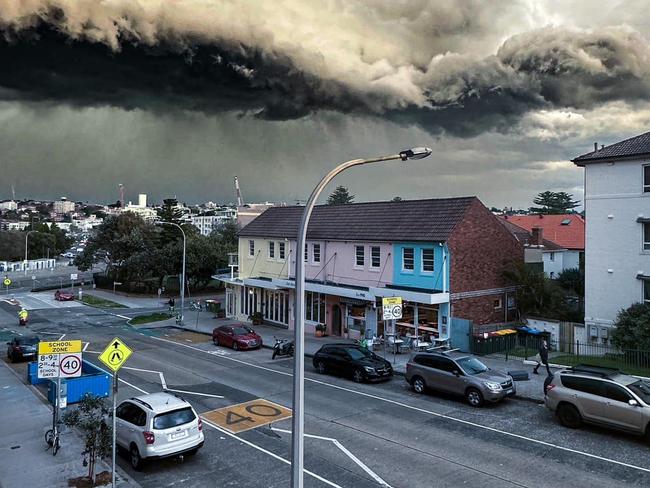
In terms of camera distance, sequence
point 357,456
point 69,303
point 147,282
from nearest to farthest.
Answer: point 357,456 < point 69,303 < point 147,282

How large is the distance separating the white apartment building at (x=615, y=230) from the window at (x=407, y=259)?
9.40 metres

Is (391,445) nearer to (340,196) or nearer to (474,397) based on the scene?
(474,397)

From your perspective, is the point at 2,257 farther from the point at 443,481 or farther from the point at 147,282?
the point at 443,481

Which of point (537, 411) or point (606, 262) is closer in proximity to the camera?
point (537, 411)

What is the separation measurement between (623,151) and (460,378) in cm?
1644

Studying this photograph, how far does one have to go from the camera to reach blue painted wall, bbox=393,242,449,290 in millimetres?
27609

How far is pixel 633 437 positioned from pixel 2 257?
5275 inches

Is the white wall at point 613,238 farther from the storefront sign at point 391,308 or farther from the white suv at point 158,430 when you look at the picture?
the white suv at point 158,430

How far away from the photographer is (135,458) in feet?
42.1

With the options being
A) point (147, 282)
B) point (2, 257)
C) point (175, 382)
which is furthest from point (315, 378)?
point (2, 257)

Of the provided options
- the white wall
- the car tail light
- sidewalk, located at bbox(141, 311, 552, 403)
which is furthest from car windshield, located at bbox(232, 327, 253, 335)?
the white wall

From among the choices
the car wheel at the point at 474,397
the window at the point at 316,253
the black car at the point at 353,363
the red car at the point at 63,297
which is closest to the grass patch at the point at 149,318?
the window at the point at 316,253

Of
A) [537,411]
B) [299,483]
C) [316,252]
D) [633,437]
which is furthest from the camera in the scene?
[316,252]

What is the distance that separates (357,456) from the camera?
13.3 m
